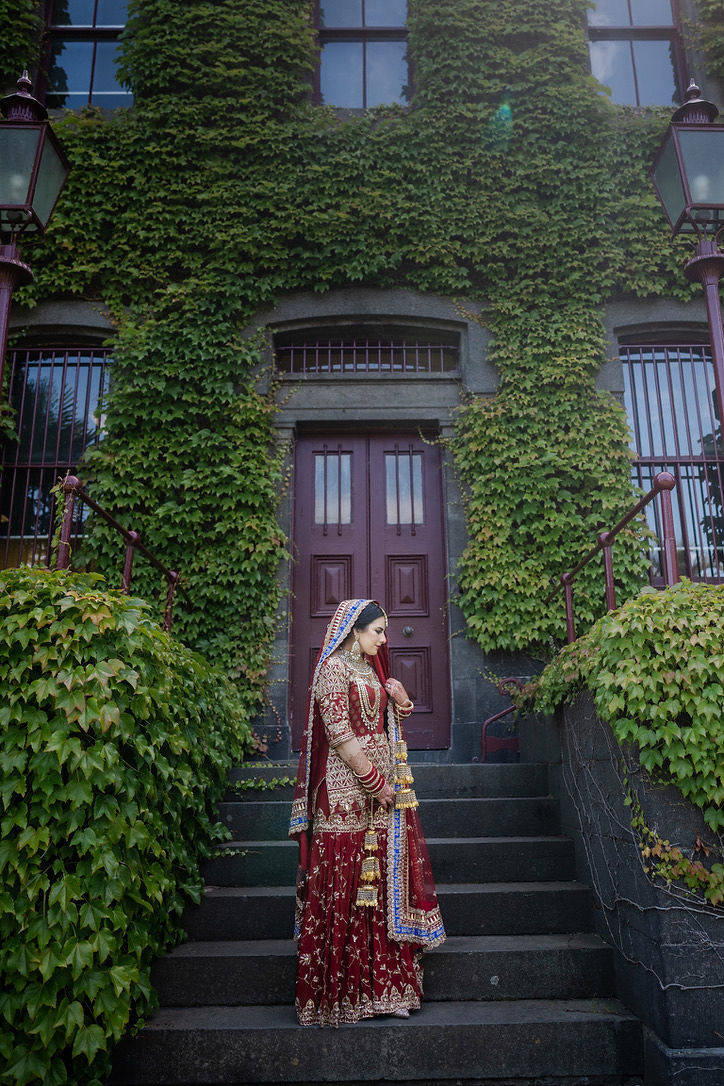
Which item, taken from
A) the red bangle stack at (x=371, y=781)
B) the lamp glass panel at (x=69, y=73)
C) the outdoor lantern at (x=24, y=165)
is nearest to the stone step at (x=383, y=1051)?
the red bangle stack at (x=371, y=781)

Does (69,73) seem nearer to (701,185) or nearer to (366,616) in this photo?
(701,185)

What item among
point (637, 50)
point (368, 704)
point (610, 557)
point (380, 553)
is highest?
point (637, 50)

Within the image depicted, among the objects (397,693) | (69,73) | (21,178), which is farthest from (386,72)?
(397,693)

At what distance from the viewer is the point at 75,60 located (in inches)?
324

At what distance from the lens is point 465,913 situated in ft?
13.3

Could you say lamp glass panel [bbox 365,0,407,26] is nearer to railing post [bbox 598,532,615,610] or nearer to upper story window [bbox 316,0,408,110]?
upper story window [bbox 316,0,408,110]

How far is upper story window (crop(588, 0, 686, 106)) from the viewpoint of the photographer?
820 centimetres

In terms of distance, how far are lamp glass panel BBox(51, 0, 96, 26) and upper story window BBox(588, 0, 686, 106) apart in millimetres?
5236

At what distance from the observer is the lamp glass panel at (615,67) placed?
26.9 ft

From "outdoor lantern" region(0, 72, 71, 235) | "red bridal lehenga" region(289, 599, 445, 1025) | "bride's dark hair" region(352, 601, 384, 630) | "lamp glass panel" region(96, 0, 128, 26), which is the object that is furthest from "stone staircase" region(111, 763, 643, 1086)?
"lamp glass panel" region(96, 0, 128, 26)

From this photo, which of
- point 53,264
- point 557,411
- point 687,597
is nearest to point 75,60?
point 53,264

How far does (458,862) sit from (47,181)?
14.9 feet

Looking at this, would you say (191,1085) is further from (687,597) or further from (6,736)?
(687,597)

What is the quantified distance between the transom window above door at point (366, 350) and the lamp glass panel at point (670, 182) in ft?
8.83
